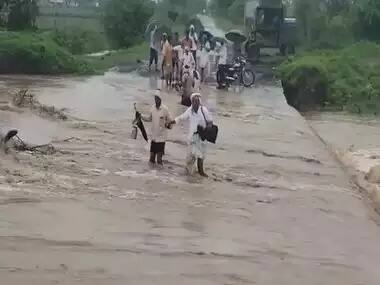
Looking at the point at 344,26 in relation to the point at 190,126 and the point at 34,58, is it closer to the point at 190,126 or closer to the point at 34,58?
the point at 34,58

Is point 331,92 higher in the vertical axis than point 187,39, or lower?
lower

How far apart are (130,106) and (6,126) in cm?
537

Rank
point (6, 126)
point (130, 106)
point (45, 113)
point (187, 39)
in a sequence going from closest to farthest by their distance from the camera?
point (6, 126) < point (45, 113) < point (130, 106) < point (187, 39)

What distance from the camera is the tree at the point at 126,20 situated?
4112cm

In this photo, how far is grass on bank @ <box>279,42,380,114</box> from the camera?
2645 cm

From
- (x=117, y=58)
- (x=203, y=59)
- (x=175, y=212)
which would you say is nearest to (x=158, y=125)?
(x=175, y=212)

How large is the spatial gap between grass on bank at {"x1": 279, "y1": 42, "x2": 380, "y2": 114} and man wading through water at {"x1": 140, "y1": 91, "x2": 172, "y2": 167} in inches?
540

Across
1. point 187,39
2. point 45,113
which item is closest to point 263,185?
point 45,113

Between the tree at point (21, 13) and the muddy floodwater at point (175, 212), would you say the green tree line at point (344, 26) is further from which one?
the muddy floodwater at point (175, 212)

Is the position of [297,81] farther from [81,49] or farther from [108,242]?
[108,242]

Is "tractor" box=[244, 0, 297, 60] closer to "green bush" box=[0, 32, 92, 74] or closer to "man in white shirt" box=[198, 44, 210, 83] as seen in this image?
"green bush" box=[0, 32, 92, 74]

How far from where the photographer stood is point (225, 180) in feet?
42.9

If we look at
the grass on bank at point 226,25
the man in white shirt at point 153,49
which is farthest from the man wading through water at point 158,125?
the grass on bank at point 226,25

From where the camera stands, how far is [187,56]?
22219mm
